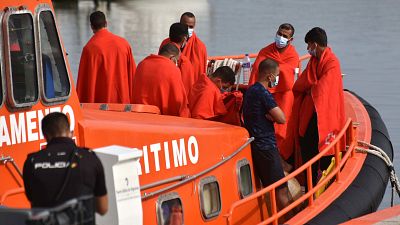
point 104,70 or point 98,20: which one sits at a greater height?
point 98,20

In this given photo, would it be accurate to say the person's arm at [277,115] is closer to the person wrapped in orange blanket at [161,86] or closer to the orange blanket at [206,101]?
the orange blanket at [206,101]

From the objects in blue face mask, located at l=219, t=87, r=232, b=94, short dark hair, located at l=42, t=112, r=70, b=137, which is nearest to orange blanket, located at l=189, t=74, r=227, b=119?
blue face mask, located at l=219, t=87, r=232, b=94

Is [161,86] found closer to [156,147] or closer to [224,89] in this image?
[224,89]

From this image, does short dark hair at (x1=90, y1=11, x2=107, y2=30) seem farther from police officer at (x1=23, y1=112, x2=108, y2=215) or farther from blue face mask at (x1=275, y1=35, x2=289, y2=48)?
police officer at (x1=23, y1=112, x2=108, y2=215)

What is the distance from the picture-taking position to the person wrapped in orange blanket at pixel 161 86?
26.7 feet

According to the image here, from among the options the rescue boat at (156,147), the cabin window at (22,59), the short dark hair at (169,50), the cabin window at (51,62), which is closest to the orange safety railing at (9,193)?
the rescue boat at (156,147)

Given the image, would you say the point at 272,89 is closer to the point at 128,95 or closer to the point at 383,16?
the point at 128,95

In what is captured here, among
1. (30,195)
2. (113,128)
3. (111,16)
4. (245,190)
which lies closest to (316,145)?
(245,190)

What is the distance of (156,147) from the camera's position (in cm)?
713

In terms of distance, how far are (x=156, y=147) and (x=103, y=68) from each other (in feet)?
6.33

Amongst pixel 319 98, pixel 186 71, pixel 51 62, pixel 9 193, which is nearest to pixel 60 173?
pixel 9 193

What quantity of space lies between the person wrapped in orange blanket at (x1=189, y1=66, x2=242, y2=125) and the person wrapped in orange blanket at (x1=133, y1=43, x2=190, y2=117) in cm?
9

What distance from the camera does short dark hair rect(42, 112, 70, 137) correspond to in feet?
16.6

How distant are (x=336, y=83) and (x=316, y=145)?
0.61 m
